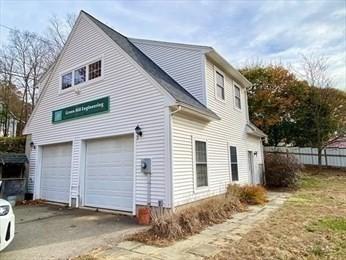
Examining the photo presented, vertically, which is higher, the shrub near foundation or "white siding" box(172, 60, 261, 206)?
"white siding" box(172, 60, 261, 206)

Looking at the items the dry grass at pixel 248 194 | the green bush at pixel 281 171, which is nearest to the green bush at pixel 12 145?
the dry grass at pixel 248 194

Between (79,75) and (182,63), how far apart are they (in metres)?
4.22

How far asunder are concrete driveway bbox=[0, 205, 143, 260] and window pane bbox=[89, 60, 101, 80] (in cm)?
493

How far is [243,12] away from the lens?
9.60 meters

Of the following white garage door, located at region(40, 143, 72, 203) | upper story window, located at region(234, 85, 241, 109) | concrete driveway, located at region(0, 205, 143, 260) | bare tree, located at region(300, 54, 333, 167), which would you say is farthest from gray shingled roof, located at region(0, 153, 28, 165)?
bare tree, located at region(300, 54, 333, 167)

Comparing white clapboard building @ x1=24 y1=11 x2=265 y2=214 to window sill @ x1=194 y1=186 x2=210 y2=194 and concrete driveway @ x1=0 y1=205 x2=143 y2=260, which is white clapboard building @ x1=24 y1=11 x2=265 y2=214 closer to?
window sill @ x1=194 y1=186 x2=210 y2=194

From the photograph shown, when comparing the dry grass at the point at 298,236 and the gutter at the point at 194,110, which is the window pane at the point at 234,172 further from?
the gutter at the point at 194,110

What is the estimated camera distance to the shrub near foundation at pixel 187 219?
5.51m

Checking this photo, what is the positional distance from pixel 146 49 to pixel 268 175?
10.1 meters

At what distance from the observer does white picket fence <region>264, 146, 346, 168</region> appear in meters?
20.3

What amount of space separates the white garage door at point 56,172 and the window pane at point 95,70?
3002 millimetres

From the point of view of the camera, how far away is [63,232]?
6.11 metres

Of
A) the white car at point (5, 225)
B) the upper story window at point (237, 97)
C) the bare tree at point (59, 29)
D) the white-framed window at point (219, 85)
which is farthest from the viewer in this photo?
the bare tree at point (59, 29)

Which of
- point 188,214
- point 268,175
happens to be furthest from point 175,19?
point 268,175
